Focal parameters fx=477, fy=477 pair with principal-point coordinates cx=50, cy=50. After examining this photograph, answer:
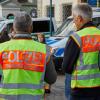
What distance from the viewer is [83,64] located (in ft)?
15.7

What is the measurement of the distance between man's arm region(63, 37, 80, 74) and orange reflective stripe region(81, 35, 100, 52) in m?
0.09

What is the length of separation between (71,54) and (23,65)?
77cm

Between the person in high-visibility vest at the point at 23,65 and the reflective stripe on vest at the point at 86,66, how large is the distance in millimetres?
664

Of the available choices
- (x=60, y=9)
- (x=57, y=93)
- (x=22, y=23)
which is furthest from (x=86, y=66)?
(x=60, y=9)

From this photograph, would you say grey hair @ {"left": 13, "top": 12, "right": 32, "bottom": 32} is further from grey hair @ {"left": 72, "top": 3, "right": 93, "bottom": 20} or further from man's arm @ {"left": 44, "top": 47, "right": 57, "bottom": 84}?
grey hair @ {"left": 72, "top": 3, "right": 93, "bottom": 20}

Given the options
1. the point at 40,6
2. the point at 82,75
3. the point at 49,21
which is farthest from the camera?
the point at 40,6

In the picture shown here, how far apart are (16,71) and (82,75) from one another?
0.93 meters

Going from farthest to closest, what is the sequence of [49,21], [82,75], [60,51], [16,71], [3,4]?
1. [3,4]
2. [49,21]
3. [60,51]
4. [82,75]
5. [16,71]

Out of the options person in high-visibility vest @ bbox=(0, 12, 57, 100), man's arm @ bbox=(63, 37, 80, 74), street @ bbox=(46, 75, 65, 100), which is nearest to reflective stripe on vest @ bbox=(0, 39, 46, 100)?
person in high-visibility vest @ bbox=(0, 12, 57, 100)

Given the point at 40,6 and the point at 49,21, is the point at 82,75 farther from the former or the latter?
the point at 40,6

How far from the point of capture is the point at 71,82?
16.0ft

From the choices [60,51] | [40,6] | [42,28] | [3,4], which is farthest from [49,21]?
[3,4]

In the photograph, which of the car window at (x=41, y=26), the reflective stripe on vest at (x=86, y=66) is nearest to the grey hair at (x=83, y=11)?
the reflective stripe on vest at (x=86, y=66)

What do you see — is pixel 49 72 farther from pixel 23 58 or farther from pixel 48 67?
pixel 23 58
